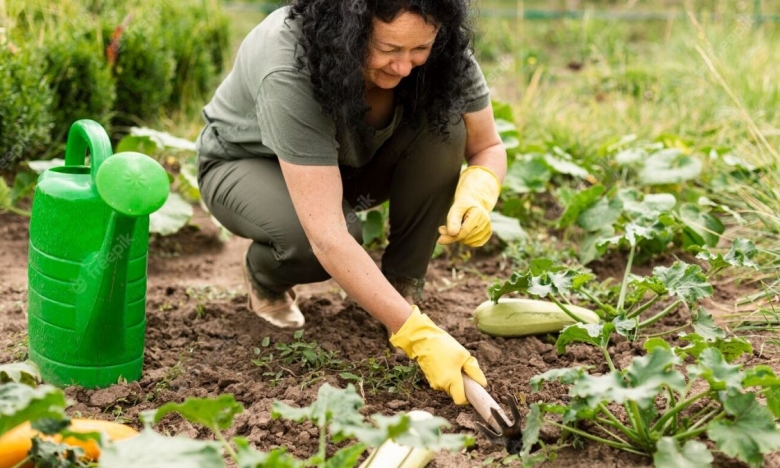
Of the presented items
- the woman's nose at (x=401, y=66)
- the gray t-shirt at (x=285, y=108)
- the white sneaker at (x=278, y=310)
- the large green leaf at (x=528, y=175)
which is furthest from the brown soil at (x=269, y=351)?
the woman's nose at (x=401, y=66)

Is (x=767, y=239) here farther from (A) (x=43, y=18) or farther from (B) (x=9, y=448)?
(A) (x=43, y=18)

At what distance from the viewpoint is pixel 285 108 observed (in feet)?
7.95

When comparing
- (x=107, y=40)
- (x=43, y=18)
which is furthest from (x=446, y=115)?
(x=43, y=18)

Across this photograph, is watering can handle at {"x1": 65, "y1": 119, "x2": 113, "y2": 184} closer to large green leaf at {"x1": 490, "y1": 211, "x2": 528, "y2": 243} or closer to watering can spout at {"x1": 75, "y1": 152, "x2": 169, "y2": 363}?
watering can spout at {"x1": 75, "y1": 152, "x2": 169, "y2": 363}

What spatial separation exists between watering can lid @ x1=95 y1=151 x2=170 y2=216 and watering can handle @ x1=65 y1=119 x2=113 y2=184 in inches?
6.2

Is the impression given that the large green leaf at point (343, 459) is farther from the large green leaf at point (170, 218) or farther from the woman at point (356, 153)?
the large green leaf at point (170, 218)

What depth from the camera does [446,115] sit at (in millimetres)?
2697

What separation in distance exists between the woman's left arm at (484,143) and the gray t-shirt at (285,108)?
0.05 metres

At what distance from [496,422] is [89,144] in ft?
4.01

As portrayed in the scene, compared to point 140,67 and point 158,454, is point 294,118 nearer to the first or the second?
point 158,454

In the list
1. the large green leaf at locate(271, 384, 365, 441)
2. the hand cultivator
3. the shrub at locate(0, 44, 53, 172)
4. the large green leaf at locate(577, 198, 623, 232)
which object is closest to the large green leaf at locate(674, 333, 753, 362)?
the hand cultivator

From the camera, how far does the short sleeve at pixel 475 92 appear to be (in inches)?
106

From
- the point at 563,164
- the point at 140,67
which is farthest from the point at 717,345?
the point at 140,67

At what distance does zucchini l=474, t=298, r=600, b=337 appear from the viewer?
2.87m
